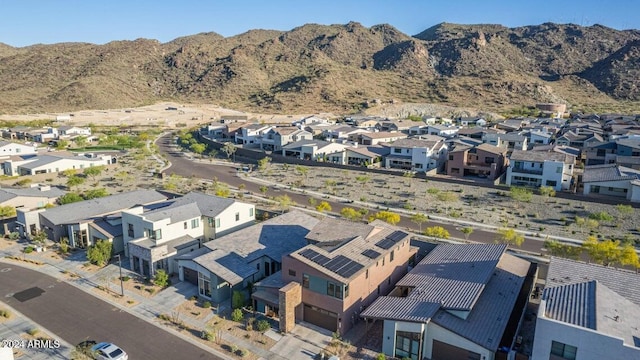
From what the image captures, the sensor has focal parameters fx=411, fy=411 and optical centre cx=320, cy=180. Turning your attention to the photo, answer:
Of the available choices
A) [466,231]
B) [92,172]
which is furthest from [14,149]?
[466,231]

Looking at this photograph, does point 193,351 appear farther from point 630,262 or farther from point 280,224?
point 630,262

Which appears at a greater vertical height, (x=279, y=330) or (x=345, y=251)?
(x=345, y=251)

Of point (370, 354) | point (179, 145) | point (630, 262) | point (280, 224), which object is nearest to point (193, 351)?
point (370, 354)

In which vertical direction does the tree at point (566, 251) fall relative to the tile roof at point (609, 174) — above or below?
below

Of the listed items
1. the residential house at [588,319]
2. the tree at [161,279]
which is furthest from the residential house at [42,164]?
the residential house at [588,319]

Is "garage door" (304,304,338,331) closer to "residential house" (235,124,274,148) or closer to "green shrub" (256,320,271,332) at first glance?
"green shrub" (256,320,271,332)

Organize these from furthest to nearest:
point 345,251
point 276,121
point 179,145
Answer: point 276,121, point 179,145, point 345,251

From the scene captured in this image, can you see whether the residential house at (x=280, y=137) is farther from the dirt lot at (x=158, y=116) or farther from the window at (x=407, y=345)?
the window at (x=407, y=345)

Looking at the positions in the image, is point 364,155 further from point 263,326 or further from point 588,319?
point 588,319
